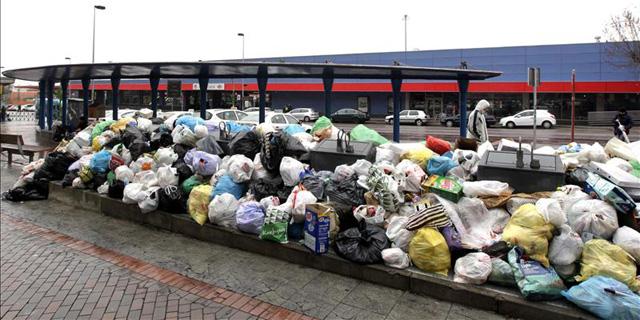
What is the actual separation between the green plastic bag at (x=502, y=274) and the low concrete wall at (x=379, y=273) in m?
0.06

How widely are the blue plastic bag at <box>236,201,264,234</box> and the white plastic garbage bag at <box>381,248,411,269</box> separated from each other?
1.58m

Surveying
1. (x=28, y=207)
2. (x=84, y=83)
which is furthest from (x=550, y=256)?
(x=84, y=83)

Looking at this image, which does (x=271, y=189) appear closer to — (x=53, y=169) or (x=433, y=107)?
(x=53, y=169)

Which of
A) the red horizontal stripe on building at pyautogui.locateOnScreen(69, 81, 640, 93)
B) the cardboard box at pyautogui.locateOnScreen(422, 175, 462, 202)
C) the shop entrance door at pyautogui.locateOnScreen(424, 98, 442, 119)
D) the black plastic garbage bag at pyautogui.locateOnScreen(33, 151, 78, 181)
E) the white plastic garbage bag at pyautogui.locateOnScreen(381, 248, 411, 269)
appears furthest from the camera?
the shop entrance door at pyautogui.locateOnScreen(424, 98, 442, 119)

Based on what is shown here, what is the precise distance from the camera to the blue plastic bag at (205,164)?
632 centimetres

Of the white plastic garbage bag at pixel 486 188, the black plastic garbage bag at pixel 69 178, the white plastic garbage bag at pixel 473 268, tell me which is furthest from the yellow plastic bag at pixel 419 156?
the black plastic garbage bag at pixel 69 178

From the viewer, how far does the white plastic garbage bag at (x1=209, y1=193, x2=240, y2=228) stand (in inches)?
213

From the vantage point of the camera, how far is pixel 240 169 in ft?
19.1

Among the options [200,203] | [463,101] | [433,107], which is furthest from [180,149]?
[433,107]

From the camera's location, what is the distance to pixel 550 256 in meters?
3.83

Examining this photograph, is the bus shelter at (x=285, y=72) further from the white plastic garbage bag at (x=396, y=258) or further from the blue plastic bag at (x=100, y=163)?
the white plastic garbage bag at (x=396, y=258)

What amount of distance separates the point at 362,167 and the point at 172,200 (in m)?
2.65

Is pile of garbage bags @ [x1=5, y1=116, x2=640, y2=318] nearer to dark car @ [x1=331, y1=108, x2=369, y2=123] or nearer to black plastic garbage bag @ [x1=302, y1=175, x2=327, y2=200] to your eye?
black plastic garbage bag @ [x1=302, y1=175, x2=327, y2=200]

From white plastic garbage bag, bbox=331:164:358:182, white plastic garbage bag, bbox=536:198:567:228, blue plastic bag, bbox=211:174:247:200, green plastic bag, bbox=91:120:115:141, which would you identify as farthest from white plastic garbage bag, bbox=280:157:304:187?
green plastic bag, bbox=91:120:115:141
